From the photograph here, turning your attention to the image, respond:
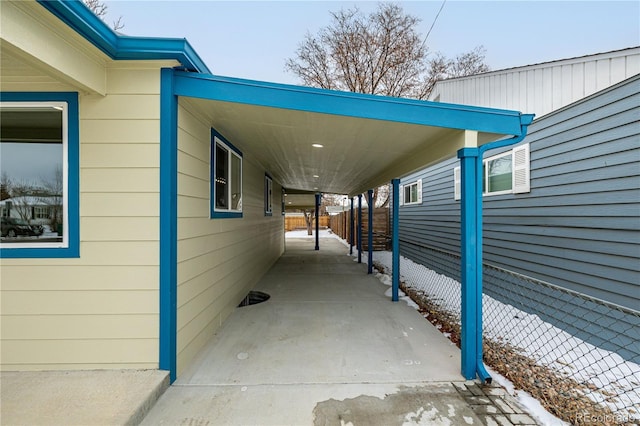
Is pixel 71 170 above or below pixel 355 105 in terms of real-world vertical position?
below

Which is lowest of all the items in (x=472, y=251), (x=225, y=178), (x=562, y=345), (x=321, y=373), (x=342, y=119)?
(x=562, y=345)

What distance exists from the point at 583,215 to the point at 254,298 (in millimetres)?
4639

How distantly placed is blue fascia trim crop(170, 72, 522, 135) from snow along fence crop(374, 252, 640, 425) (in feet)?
4.62

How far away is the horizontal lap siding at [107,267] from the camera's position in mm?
2287

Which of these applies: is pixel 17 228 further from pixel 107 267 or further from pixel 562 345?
pixel 562 345

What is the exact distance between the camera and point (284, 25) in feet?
41.2

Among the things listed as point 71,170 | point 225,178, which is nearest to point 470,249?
point 225,178

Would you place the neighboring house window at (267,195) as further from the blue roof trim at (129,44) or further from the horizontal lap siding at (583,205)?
the horizontal lap siding at (583,205)

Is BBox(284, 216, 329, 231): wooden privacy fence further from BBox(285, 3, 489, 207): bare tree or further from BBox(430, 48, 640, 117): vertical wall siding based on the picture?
BBox(430, 48, 640, 117): vertical wall siding

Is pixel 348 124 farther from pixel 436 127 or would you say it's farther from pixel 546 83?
pixel 546 83

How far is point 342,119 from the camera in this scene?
2.71m

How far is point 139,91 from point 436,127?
8.19ft

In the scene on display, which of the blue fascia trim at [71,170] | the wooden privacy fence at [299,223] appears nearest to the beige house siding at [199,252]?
the blue fascia trim at [71,170]

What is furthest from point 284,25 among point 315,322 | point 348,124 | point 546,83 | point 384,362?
point 384,362
